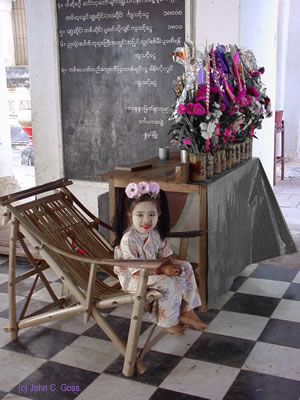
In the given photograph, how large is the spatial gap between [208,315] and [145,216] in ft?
2.98

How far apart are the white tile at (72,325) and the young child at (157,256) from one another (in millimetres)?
479

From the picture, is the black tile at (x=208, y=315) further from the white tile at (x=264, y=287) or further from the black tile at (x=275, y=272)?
the black tile at (x=275, y=272)

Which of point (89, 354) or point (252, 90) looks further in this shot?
point (252, 90)

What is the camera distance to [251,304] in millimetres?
3502

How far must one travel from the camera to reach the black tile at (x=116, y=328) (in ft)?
10.2

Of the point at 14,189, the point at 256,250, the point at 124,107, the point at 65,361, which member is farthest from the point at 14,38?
the point at 65,361

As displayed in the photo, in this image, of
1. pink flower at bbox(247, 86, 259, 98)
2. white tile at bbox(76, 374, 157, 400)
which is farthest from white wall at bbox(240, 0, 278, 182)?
white tile at bbox(76, 374, 157, 400)

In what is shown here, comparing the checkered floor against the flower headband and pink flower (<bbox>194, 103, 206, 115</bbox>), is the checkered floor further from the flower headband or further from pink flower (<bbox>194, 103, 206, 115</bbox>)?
pink flower (<bbox>194, 103, 206, 115</bbox>)

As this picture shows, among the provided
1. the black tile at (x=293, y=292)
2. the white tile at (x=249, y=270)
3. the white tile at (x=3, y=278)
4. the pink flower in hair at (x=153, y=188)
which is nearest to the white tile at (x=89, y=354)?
the pink flower in hair at (x=153, y=188)

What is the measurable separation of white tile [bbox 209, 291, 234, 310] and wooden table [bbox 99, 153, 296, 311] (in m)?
0.03

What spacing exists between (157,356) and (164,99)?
248 centimetres

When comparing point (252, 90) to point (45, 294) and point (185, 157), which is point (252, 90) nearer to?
point (185, 157)

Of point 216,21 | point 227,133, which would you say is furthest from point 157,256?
point 216,21

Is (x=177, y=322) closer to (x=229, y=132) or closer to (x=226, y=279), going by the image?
(x=226, y=279)
